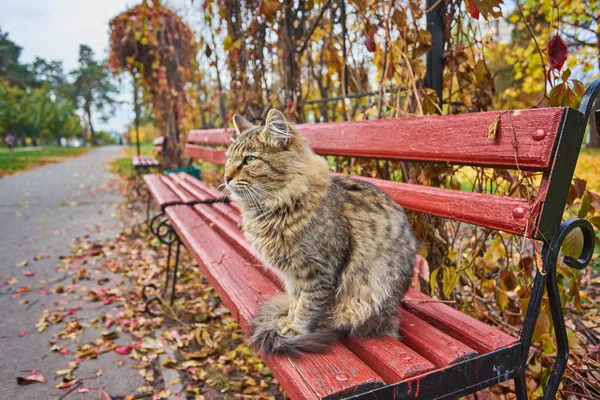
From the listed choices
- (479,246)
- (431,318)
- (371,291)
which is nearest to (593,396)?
(479,246)

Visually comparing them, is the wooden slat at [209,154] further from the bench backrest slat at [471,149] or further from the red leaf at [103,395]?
the red leaf at [103,395]

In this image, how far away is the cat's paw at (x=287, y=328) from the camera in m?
1.41

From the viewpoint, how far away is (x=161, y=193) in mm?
3910

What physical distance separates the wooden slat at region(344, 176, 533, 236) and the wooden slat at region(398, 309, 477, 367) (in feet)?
1.44

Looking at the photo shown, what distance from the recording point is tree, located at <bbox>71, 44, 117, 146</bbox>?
1823 inches

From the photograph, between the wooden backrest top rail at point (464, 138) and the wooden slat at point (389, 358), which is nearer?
the wooden slat at point (389, 358)

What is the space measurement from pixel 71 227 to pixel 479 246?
18.9ft

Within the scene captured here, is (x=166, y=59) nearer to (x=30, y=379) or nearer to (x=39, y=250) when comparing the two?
(x=39, y=250)

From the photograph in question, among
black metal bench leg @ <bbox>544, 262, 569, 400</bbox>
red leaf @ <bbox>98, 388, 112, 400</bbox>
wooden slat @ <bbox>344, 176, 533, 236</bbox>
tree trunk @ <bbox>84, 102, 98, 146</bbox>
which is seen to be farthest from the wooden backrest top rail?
tree trunk @ <bbox>84, 102, 98, 146</bbox>

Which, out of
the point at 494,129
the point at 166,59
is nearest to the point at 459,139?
the point at 494,129

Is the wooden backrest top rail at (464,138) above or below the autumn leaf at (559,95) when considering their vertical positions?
below

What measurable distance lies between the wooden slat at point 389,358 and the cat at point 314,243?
2.1 inches

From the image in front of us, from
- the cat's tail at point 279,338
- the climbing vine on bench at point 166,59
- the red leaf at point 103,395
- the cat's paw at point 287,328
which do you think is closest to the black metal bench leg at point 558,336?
the cat's tail at point 279,338

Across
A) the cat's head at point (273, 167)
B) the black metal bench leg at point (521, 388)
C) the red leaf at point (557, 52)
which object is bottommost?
the black metal bench leg at point (521, 388)
